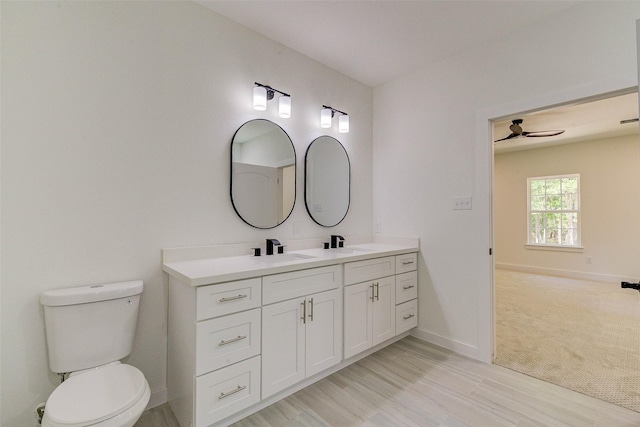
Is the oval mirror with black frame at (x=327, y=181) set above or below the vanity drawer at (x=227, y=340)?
above

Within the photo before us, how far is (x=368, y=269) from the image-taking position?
90.8 inches

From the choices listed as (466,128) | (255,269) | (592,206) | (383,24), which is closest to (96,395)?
(255,269)

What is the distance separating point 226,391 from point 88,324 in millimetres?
784

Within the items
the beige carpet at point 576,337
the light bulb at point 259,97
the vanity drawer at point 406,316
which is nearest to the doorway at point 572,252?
the beige carpet at point 576,337

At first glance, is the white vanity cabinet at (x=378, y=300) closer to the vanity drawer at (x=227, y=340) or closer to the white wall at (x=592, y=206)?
the vanity drawer at (x=227, y=340)

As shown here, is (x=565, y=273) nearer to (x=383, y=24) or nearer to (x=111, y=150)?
(x=383, y=24)

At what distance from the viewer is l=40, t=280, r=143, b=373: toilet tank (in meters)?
1.41

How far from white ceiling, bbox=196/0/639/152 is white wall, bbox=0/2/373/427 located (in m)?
0.21

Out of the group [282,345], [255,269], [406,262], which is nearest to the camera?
[255,269]

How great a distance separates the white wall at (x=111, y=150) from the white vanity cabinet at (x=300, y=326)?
24.8 inches

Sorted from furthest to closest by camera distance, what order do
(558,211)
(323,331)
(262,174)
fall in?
(558,211) < (262,174) < (323,331)

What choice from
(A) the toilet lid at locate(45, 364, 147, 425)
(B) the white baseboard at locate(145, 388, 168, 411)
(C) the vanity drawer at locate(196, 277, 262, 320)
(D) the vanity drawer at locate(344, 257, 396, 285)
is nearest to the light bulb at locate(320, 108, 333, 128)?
(D) the vanity drawer at locate(344, 257, 396, 285)

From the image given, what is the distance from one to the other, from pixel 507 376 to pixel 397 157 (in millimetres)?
2081

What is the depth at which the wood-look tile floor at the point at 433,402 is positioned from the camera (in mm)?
1656
